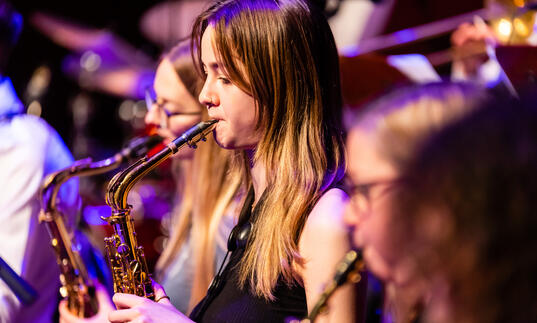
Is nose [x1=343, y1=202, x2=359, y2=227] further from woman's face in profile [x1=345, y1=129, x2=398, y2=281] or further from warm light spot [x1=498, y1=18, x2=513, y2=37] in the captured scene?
warm light spot [x1=498, y1=18, x2=513, y2=37]

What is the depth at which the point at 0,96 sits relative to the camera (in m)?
2.38

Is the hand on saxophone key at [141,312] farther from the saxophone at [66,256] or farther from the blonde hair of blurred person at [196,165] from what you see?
the blonde hair of blurred person at [196,165]

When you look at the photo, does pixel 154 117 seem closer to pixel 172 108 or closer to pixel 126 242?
pixel 172 108

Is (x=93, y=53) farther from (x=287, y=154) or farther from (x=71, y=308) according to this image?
(x=287, y=154)

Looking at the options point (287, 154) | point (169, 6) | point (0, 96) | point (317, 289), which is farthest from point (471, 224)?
point (169, 6)

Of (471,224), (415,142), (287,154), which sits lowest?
(287,154)

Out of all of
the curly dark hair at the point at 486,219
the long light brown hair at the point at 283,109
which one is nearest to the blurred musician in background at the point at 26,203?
the long light brown hair at the point at 283,109

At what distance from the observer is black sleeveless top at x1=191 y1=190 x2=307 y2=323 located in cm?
160

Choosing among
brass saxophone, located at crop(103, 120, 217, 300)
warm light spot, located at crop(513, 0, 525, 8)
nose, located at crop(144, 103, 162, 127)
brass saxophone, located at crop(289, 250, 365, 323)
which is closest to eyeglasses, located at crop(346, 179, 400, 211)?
brass saxophone, located at crop(289, 250, 365, 323)

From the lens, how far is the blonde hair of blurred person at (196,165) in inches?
98.3

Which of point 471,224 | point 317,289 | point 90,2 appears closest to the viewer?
point 471,224

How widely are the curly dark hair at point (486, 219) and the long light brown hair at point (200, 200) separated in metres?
1.47

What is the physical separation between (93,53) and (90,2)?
0.55 meters

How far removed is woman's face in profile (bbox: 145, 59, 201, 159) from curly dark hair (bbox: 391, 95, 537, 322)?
5.48ft
